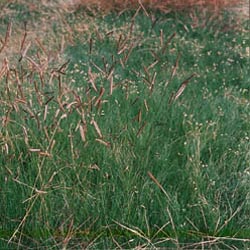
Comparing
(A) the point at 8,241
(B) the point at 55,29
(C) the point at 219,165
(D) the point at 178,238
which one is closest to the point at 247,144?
(C) the point at 219,165

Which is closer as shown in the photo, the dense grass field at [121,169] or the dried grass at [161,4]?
the dense grass field at [121,169]

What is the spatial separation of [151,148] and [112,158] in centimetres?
28

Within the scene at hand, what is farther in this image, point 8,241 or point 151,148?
point 151,148

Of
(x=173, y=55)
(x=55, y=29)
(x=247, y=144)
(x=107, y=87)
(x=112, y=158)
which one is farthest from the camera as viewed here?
(x=55, y=29)

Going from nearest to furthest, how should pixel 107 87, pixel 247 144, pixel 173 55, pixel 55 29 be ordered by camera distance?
pixel 247 144 → pixel 107 87 → pixel 173 55 → pixel 55 29

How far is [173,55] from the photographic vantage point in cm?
511

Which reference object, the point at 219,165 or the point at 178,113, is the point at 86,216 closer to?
the point at 219,165

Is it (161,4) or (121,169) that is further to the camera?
(161,4)

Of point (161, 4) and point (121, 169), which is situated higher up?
point (121, 169)

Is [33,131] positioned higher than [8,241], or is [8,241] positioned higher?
[33,131]

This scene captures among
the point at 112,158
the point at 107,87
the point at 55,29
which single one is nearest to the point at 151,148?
the point at 112,158

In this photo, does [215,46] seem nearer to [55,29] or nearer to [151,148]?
[55,29]

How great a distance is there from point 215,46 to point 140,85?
1303 mm

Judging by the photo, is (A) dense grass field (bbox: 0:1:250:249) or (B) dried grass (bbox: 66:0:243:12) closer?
(A) dense grass field (bbox: 0:1:250:249)
